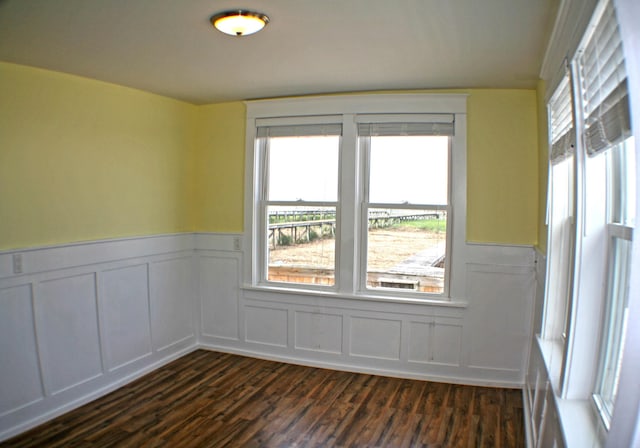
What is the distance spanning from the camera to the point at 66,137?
3.12 metres

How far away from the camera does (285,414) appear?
121 inches

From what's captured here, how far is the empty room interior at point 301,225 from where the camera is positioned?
6.89 feet

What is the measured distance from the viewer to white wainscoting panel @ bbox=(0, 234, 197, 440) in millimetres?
2807

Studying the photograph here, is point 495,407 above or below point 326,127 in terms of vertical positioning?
below

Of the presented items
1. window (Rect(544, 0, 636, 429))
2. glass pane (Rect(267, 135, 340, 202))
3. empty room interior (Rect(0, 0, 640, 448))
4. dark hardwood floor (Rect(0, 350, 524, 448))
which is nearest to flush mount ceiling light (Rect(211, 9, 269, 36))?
empty room interior (Rect(0, 0, 640, 448))

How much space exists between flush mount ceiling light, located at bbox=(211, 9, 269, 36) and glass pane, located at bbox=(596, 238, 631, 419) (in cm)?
186

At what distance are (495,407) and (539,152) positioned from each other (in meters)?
2.03

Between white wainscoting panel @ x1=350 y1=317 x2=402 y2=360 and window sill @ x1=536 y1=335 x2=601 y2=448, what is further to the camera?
white wainscoting panel @ x1=350 y1=317 x2=402 y2=360

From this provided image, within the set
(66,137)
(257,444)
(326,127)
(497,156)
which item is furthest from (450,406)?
(66,137)

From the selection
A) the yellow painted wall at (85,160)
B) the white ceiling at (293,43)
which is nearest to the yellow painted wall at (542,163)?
the white ceiling at (293,43)

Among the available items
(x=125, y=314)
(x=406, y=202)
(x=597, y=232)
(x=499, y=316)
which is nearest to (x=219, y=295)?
(x=125, y=314)

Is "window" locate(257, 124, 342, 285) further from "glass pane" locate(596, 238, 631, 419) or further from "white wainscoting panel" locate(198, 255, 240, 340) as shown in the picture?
"glass pane" locate(596, 238, 631, 419)

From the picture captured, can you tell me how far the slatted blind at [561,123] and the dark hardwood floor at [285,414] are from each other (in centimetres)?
190

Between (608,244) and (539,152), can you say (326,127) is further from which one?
(608,244)
